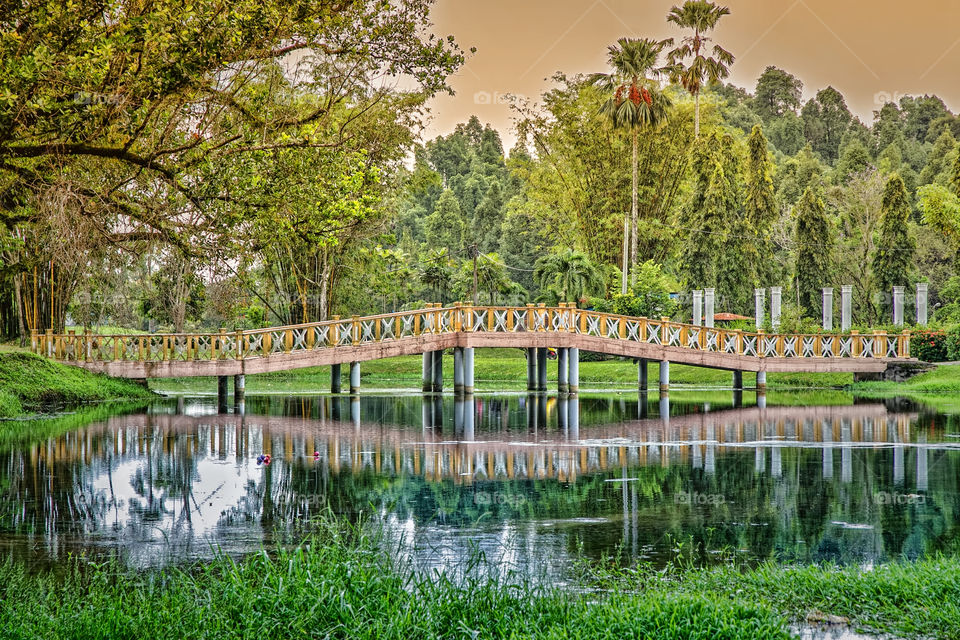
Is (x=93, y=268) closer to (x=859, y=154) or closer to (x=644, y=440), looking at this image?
(x=644, y=440)

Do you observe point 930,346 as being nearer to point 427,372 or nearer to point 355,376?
point 427,372

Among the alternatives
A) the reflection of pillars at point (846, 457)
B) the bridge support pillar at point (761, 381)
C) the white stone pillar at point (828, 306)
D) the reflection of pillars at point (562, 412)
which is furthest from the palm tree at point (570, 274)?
the reflection of pillars at point (846, 457)

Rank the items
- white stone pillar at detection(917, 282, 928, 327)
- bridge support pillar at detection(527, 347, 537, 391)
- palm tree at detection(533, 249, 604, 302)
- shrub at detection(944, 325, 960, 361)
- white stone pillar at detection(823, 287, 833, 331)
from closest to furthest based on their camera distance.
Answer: shrub at detection(944, 325, 960, 361) → bridge support pillar at detection(527, 347, 537, 391) → white stone pillar at detection(917, 282, 928, 327) → white stone pillar at detection(823, 287, 833, 331) → palm tree at detection(533, 249, 604, 302)

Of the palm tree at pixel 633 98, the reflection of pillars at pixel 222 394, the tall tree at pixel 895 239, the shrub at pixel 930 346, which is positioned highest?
the palm tree at pixel 633 98

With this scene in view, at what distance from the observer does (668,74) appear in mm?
51469

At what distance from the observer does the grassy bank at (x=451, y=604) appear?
16.7 feet

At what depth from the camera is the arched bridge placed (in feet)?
82.5

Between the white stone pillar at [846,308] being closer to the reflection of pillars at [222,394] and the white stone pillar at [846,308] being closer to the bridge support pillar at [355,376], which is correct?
the bridge support pillar at [355,376]

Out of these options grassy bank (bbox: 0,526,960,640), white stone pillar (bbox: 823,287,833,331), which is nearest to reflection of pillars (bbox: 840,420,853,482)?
grassy bank (bbox: 0,526,960,640)

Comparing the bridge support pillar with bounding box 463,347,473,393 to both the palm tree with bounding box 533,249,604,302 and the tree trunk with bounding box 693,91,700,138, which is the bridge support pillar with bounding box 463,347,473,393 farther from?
the tree trunk with bounding box 693,91,700,138

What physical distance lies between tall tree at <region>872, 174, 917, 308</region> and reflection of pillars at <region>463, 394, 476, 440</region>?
24589mm

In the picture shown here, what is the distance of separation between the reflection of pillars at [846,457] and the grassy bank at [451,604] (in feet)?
17.8

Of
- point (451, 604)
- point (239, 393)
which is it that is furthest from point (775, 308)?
point (451, 604)

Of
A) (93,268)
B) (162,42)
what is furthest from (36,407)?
(162,42)
